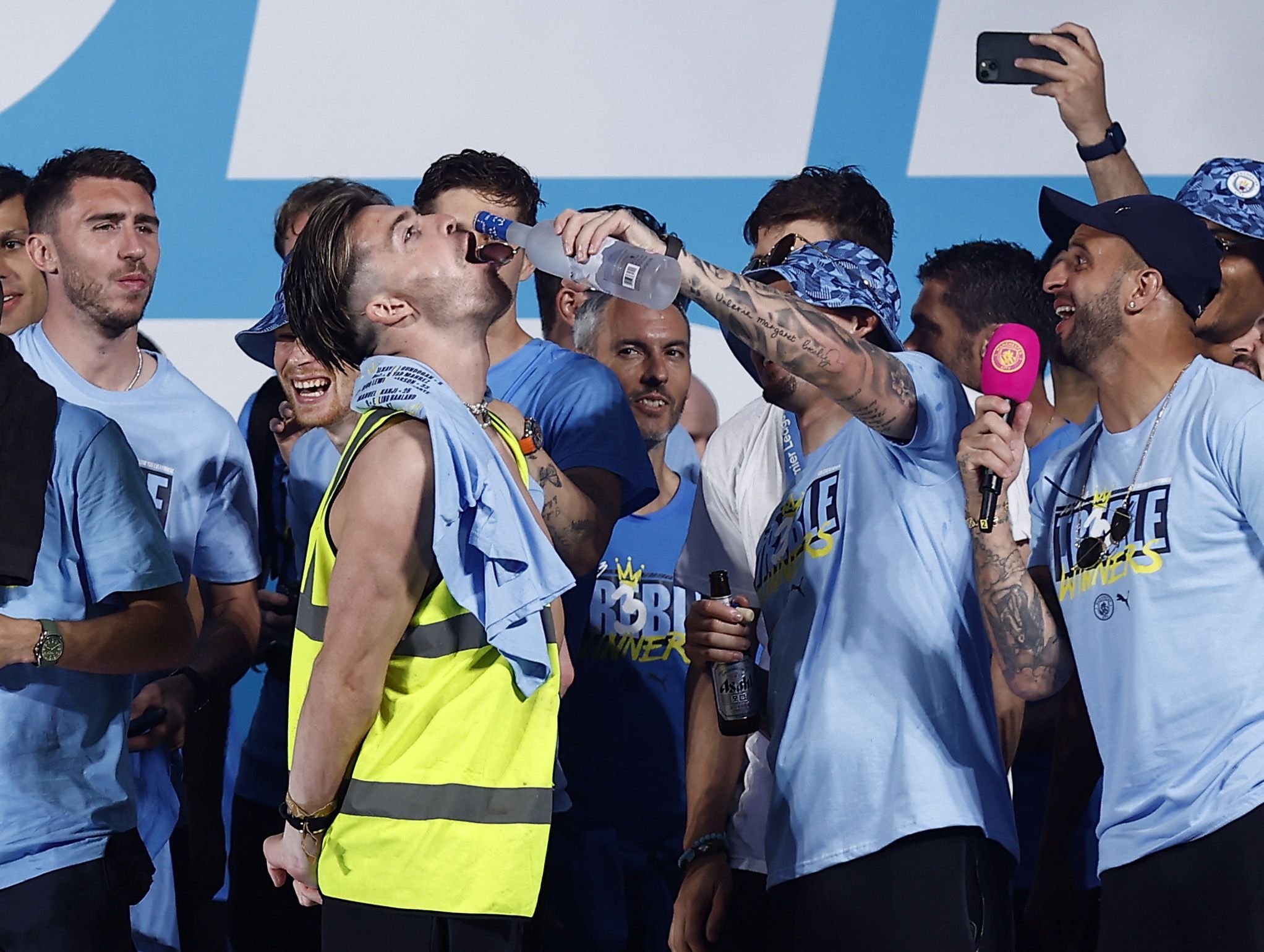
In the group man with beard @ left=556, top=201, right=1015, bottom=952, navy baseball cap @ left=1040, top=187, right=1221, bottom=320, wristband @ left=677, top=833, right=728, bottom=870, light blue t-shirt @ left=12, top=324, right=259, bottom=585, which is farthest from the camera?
light blue t-shirt @ left=12, top=324, right=259, bottom=585

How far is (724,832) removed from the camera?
2.59m

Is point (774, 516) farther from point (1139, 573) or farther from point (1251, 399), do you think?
point (1251, 399)

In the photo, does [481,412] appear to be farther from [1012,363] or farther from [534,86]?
[534,86]

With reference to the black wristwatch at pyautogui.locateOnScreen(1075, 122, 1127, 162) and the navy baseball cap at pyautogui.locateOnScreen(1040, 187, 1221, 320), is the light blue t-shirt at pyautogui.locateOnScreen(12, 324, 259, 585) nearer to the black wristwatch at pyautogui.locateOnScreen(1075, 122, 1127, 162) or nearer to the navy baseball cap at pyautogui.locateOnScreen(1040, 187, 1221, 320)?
the navy baseball cap at pyautogui.locateOnScreen(1040, 187, 1221, 320)

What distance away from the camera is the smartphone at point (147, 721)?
2996 mm

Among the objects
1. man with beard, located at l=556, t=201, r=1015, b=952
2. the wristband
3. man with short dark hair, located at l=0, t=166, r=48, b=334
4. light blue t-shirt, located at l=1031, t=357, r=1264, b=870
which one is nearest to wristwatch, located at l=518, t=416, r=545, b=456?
man with beard, located at l=556, t=201, r=1015, b=952

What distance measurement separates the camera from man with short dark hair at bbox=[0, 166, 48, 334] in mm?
3906

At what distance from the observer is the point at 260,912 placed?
3459 millimetres

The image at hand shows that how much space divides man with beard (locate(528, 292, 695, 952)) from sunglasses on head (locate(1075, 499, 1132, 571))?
108 cm

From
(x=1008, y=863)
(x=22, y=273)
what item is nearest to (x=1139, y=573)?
(x=1008, y=863)

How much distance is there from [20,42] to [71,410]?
2.41 meters

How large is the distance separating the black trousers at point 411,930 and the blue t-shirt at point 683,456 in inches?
78.1

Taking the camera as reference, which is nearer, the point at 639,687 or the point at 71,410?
the point at 71,410

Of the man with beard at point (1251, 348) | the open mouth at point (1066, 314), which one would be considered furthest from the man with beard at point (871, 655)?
the man with beard at point (1251, 348)
